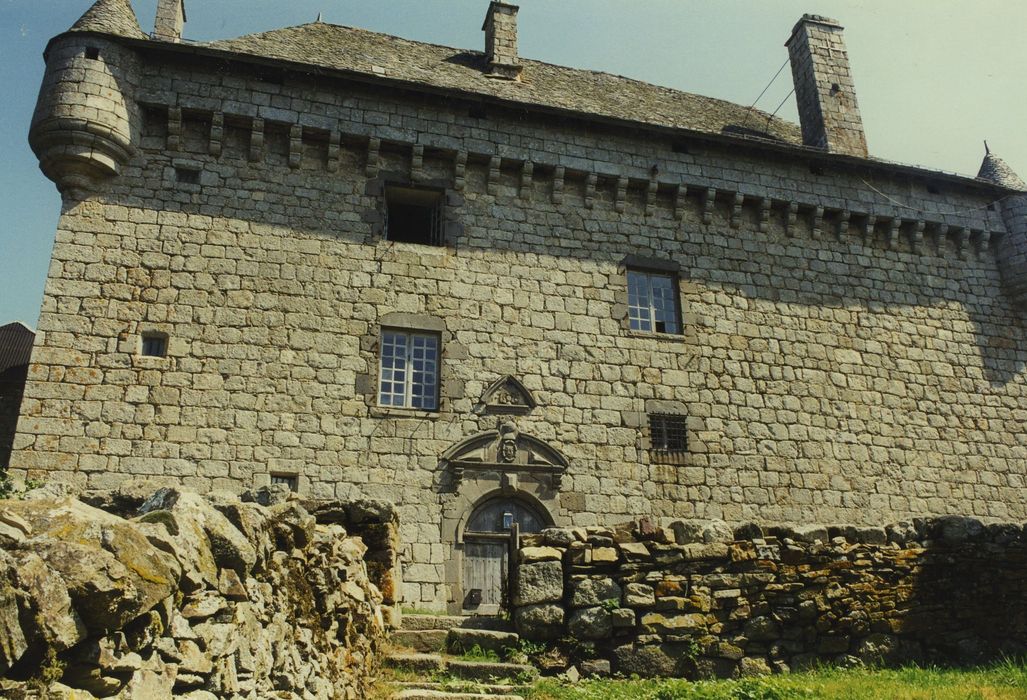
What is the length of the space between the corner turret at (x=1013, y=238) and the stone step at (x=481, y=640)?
13173 mm

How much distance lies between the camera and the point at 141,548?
2.86 meters

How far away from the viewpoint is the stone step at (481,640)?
662 centimetres

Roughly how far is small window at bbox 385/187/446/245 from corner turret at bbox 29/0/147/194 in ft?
12.4

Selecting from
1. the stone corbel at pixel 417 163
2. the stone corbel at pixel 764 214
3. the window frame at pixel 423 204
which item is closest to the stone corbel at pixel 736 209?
the stone corbel at pixel 764 214

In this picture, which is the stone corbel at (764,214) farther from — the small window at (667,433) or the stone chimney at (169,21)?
the stone chimney at (169,21)

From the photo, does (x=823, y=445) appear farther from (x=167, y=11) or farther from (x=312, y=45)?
(x=167, y=11)

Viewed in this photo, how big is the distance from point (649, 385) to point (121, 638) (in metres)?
10.5

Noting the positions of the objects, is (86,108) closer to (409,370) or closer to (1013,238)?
(409,370)

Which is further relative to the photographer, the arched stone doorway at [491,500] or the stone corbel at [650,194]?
the stone corbel at [650,194]

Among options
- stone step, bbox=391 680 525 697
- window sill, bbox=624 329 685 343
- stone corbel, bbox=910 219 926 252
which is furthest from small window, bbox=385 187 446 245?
stone corbel, bbox=910 219 926 252

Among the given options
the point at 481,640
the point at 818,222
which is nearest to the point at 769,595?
the point at 481,640

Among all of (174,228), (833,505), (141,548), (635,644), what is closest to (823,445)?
(833,505)

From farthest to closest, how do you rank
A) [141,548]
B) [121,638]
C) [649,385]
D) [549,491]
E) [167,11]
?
[167,11] < [649,385] < [549,491] < [141,548] < [121,638]

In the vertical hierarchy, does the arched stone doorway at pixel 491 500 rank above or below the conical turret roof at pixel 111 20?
below
